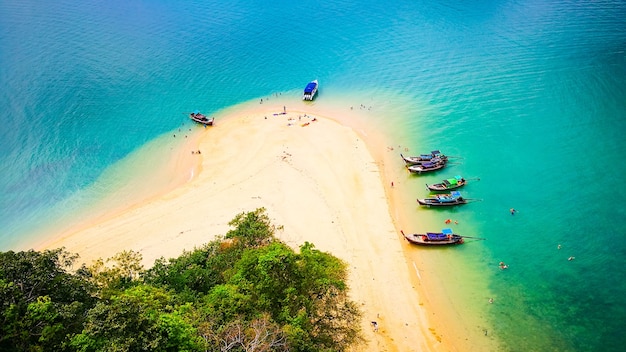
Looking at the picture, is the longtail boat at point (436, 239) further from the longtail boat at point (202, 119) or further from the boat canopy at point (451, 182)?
the longtail boat at point (202, 119)

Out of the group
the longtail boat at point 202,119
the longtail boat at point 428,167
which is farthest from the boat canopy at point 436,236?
the longtail boat at point 202,119

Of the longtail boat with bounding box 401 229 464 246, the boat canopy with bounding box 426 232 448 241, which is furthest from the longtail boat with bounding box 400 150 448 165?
the boat canopy with bounding box 426 232 448 241

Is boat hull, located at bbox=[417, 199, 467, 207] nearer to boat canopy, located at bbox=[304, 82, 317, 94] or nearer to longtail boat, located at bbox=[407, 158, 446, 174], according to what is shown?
longtail boat, located at bbox=[407, 158, 446, 174]

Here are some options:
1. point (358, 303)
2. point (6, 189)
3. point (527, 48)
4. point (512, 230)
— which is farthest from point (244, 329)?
point (527, 48)

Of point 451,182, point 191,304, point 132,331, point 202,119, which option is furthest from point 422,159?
point 132,331

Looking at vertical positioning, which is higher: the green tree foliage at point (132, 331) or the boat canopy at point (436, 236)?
the green tree foliage at point (132, 331)

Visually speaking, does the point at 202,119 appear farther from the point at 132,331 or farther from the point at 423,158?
the point at 132,331
